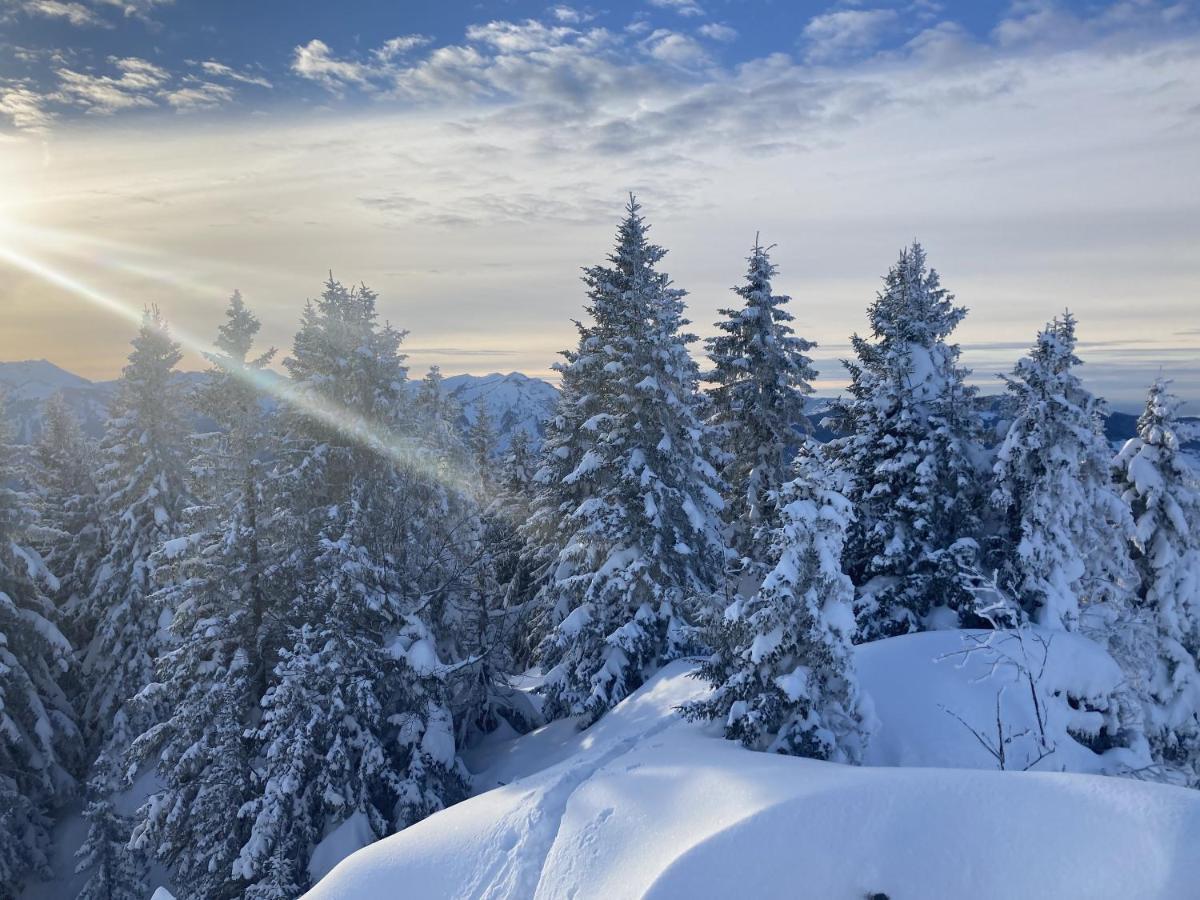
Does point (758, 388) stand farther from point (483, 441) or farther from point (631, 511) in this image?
point (483, 441)

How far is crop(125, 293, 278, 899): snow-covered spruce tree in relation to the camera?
55.4ft

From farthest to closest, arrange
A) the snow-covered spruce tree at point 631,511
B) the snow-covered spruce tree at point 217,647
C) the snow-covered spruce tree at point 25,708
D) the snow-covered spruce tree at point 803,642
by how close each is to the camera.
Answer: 1. the snow-covered spruce tree at point 25,708
2. the snow-covered spruce tree at point 631,511
3. the snow-covered spruce tree at point 217,647
4. the snow-covered spruce tree at point 803,642

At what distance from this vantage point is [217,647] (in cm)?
1827

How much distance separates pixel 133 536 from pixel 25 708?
19.9ft

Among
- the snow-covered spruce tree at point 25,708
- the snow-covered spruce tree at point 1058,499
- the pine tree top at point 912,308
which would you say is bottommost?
the snow-covered spruce tree at point 25,708

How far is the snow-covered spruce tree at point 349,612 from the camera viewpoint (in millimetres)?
16172

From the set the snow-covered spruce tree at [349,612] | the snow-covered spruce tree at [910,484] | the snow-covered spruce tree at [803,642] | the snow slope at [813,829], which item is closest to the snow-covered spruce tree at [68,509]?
the snow-covered spruce tree at [349,612]

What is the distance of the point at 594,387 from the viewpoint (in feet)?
70.8

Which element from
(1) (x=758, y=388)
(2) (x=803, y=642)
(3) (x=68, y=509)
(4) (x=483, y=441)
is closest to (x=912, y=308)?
(1) (x=758, y=388)

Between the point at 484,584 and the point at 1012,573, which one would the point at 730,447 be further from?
the point at 484,584

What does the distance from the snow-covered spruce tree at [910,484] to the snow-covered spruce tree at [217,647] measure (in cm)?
1608

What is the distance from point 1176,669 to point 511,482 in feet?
83.8

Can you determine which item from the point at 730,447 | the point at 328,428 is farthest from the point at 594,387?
the point at 328,428

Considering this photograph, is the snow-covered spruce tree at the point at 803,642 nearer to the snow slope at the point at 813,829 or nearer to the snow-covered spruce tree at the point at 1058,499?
the snow slope at the point at 813,829
